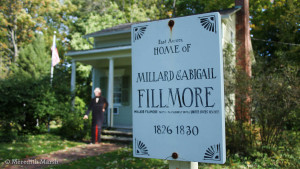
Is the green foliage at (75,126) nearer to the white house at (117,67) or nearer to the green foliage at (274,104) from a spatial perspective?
the white house at (117,67)

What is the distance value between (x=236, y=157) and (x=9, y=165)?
4877 millimetres

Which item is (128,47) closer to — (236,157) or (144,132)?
(236,157)

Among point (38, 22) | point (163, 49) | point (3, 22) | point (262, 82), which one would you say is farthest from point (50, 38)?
point (163, 49)

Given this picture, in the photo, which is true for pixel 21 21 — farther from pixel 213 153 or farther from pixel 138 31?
pixel 213 153

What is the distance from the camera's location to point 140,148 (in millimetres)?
2084

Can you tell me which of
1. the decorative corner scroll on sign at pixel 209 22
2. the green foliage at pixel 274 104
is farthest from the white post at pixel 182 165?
the green foliage at pixel 274 104

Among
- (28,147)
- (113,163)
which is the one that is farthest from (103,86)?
(113,163)

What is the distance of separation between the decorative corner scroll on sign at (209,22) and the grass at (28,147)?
5.41 metres

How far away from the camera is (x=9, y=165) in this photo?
5.08m

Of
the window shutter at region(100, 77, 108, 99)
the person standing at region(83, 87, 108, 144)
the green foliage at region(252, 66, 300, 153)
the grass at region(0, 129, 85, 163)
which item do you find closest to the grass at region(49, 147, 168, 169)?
the grass at region(0, 129, 85, 163)

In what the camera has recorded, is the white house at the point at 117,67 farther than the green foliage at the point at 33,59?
No

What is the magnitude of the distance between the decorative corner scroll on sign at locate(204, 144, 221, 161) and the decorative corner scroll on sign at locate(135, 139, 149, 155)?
19.9 inches

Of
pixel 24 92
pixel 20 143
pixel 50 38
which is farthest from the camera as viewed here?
pixel 50 38

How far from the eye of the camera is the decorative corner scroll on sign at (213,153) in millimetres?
1811
